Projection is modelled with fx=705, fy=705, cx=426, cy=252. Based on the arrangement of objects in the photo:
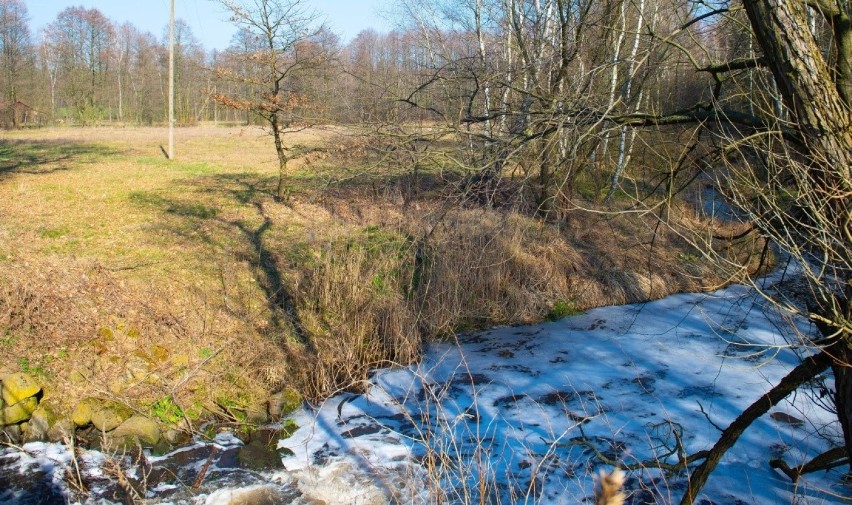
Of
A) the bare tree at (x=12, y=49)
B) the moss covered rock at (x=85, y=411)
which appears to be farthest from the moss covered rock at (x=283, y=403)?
the bare tree at (x=12, y=49)

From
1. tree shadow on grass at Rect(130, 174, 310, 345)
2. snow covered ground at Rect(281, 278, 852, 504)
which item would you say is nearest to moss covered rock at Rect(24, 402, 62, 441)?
snow covered ground at Rect(281, 278, 852, 504)

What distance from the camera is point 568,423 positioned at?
6.71m

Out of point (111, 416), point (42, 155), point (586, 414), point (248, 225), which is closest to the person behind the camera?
point (586, 414)

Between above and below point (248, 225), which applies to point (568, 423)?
below

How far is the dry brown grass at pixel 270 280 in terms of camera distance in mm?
7953

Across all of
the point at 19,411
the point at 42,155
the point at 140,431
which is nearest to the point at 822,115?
the point at 140,431

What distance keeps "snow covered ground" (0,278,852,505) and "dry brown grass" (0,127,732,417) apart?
72cm

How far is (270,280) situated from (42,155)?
15.9 m

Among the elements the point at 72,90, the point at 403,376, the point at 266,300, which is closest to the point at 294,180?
the point at 266,300

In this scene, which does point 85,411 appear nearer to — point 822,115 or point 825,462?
point 825,462

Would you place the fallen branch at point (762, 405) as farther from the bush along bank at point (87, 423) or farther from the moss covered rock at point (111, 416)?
the moss covered rock at point (111, 416)

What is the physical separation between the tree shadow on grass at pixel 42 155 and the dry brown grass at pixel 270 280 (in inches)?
128

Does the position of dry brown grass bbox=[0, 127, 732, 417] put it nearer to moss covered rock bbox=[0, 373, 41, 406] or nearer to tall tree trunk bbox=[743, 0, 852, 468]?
moss covered rock bbox=[0, 373, 41, 406]

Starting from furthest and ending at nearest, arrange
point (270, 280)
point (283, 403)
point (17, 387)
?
point (270, 280), point (283, 403), point (17, 387)
